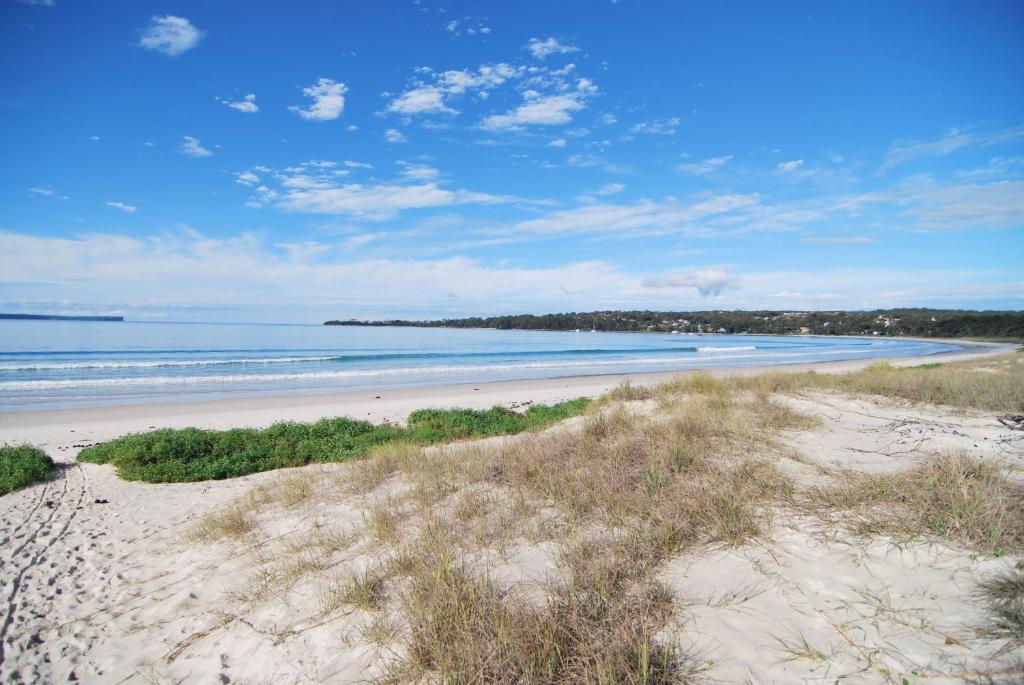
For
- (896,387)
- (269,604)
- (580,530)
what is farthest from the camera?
(896,387)

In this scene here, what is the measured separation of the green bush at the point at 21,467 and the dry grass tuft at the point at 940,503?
11601mm

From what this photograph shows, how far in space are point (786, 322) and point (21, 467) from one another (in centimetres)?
13310

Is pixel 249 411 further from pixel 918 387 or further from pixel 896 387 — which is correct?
pixel 918 387

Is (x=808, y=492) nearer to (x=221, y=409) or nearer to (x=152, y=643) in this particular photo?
(x=152, y=643)

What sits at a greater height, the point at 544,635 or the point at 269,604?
the point at 544,635

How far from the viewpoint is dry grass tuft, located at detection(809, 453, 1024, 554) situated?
13.5ft

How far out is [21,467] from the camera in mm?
8672

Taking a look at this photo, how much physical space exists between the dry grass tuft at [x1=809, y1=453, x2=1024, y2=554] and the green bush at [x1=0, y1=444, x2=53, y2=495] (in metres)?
11.6

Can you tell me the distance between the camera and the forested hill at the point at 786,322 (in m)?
87.8

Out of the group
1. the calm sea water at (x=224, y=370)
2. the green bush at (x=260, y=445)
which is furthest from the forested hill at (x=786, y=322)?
the green bush at (x=260, y=445)

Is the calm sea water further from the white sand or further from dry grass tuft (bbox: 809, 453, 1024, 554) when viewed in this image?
dry grass tuft (bbox: 809, 453, 1024, 554)

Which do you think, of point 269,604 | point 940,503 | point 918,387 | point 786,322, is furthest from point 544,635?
point 786,322

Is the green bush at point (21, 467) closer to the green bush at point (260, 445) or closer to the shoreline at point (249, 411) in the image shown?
the green bush at point (260, 445)

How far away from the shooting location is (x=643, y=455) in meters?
6.82
